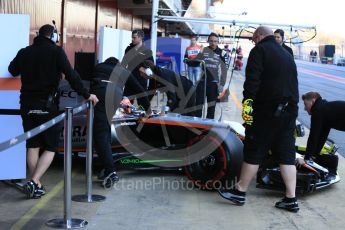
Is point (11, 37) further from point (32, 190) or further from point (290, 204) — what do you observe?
point (290, 204)

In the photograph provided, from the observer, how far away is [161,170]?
22.3 ft

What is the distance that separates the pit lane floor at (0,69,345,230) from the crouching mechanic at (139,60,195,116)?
1.33 meters

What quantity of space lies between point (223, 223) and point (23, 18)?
290cm

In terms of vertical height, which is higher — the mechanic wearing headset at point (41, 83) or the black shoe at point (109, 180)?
the mechanic wearing headset at point (41, 83)

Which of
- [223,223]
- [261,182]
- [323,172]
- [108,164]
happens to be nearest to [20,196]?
[108,164]

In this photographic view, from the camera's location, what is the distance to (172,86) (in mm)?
7312

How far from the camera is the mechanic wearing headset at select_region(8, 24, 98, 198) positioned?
17.7 ft

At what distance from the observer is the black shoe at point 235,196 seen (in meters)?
5.52

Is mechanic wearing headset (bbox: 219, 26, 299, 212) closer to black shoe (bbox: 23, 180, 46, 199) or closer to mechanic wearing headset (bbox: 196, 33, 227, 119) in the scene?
black shoe (bbox: 23, 180, 46, 199)

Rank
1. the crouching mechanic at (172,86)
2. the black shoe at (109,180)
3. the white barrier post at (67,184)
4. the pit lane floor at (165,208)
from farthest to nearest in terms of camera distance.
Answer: the crouching mechanic at (172,86) → the black shoe at (109,180) → the pit lane floor at (165,208) → the white barrier post at (67,184)

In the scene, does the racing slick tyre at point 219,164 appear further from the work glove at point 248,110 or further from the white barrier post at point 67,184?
the white barrier post at point 67,184

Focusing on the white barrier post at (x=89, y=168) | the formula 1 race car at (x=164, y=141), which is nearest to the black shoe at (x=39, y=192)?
the white barrier post at (x=89, y=168)

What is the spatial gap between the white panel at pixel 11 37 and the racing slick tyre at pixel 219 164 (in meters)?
2.20

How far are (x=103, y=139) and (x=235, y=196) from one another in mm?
1609
